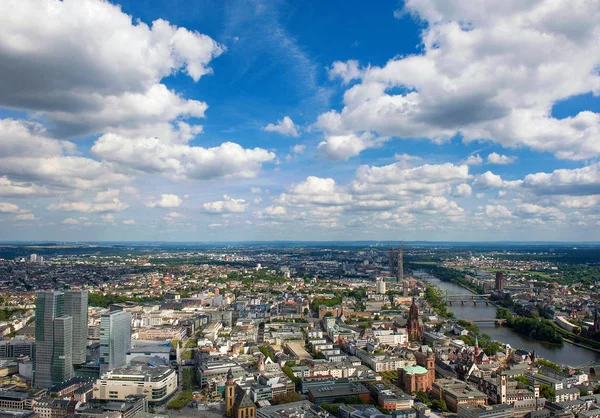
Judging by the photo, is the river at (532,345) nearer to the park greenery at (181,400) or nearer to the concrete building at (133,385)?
the park greenery at (181,400)

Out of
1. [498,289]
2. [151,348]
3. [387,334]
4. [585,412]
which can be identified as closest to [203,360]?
[151,348]

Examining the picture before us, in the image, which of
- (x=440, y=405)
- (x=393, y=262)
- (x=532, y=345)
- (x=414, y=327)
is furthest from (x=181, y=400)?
(x=393, y=262)

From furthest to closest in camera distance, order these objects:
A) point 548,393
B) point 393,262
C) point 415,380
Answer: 1. point 393,262
2. point 415,380
3. point 548,393

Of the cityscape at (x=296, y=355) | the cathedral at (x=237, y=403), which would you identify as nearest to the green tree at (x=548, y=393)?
the cityscape at (x=296, y=355)

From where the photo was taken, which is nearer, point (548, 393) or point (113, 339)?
point (548, 393)

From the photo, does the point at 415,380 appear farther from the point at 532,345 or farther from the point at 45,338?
the point at 45,338

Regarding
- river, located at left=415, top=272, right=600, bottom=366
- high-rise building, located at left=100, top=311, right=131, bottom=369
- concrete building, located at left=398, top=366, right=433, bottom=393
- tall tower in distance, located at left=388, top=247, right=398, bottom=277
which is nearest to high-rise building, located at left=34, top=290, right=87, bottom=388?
high-rise building, located at left=100, top=311, right=131, bottom=369
